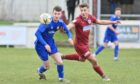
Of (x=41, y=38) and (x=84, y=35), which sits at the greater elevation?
(x=41, y=38)

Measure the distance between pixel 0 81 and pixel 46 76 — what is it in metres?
1.71

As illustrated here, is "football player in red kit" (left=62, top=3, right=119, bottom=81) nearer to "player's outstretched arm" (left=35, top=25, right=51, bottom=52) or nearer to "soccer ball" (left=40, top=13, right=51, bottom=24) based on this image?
"soccer ball" (left=40, top=13, right=51, bottom=24)

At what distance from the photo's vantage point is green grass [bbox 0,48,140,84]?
13719mm

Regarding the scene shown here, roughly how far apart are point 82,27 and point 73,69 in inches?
132

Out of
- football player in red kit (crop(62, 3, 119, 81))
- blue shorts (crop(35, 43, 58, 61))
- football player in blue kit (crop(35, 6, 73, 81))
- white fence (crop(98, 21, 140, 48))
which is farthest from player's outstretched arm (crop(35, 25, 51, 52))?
white fence (crop(98, 21, 140, 48))

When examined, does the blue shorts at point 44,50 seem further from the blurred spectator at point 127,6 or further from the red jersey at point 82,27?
the blurred spectator at point 127,6

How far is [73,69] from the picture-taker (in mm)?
16766

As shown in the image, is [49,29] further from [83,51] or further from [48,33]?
[83,51]

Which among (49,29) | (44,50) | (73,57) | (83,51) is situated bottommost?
(73,57)

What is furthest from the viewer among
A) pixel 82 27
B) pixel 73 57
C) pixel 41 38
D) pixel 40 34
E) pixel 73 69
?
pixel 73 69

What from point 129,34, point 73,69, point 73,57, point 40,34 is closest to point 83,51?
point 73,57

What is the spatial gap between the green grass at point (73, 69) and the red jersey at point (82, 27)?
98 centimetres

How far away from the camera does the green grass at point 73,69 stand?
13719 millimetres

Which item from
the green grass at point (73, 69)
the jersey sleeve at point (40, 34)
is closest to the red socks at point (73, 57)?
the green grass at point (73, 69)
